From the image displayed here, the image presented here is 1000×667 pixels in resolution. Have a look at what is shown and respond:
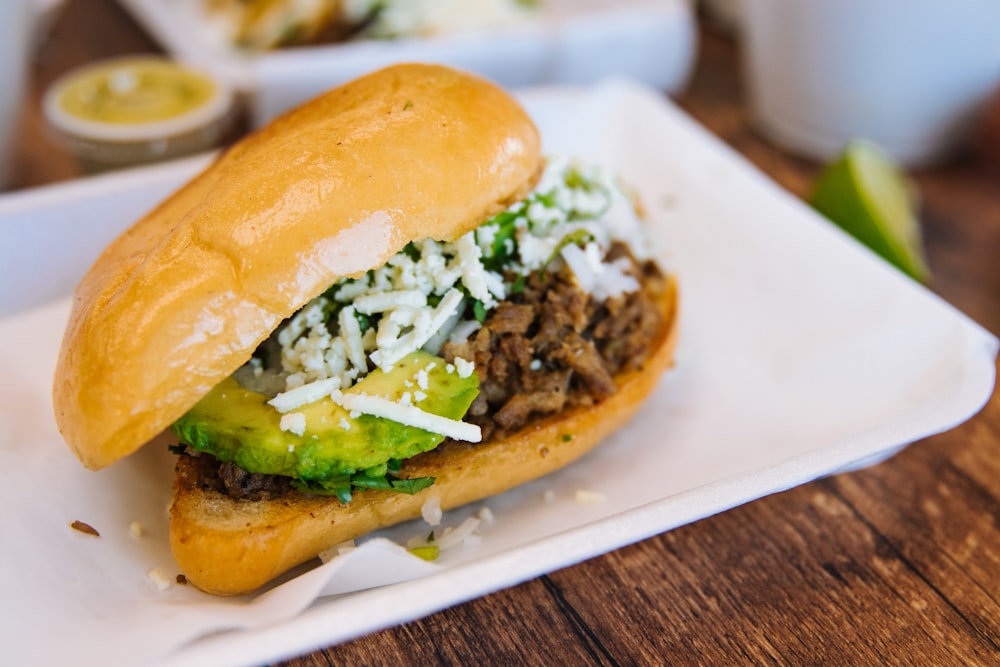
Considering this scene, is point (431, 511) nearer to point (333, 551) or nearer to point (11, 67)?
point (333, 551)

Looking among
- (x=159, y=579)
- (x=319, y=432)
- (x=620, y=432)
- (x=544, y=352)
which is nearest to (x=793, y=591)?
(x=620, y=432)

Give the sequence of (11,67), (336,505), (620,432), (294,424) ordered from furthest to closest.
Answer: (11,67) → (620,432) → (336,505) → (294,424)

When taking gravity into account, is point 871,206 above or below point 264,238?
below

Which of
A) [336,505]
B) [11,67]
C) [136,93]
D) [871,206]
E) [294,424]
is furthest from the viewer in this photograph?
[136,93]

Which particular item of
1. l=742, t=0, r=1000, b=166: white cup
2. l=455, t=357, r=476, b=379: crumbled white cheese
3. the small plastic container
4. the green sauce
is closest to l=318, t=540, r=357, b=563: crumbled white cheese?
l=455, t=357, r=476, b=379: crumbled white cheese

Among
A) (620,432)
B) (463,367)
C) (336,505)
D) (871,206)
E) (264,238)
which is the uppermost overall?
(264,238)

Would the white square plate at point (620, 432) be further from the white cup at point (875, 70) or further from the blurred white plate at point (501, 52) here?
the white cup at point (875, 70)

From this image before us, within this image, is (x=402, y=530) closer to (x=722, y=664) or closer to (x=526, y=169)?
(x=722, y=664)
